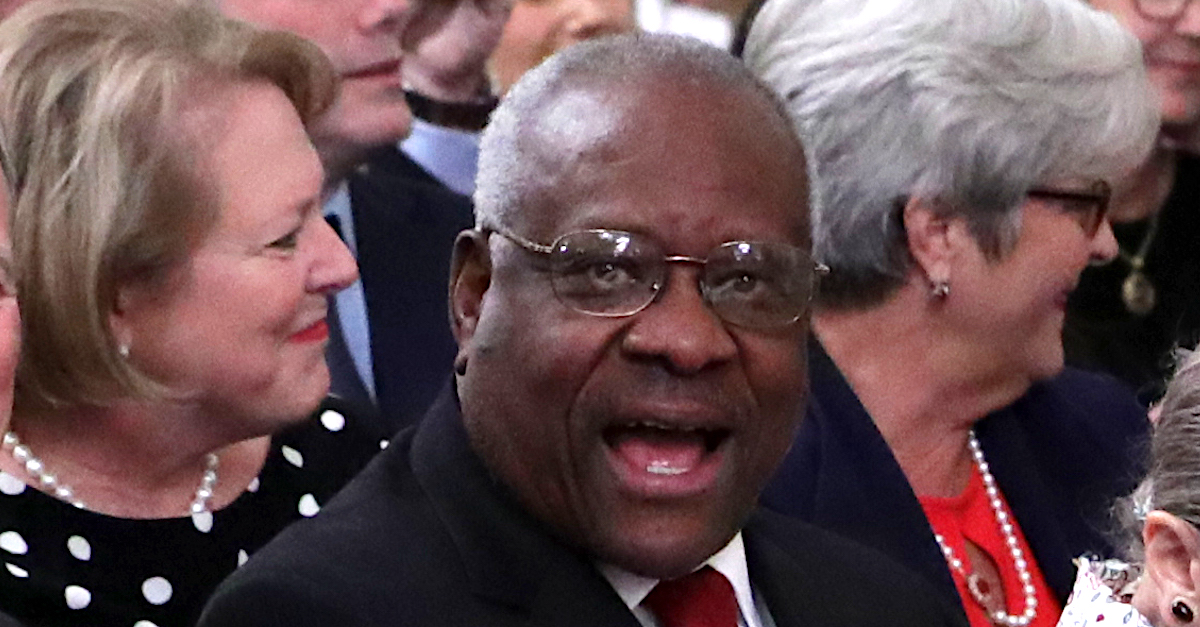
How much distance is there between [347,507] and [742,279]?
46 cm

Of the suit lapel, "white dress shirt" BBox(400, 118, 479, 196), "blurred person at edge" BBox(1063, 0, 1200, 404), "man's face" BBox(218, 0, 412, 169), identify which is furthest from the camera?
"white dress shirt" BBox(400, 118, 479, 196)

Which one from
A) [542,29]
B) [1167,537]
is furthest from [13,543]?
[542,29]

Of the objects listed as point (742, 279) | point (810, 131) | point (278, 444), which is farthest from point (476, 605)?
point (810, 131)

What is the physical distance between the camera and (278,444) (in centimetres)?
293

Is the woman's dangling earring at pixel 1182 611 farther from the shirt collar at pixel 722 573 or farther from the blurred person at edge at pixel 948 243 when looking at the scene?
the blurred person at edge at pixel 948 243

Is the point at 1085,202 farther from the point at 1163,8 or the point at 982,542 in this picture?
the point at 1163,8

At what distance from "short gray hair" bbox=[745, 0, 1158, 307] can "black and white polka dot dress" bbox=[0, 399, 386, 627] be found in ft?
2.87

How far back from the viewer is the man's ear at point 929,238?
307 cm

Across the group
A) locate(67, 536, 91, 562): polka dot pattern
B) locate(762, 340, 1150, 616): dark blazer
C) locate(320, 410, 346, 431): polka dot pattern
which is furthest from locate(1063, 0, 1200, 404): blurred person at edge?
locate(67, 536, 91, 562): polka dot pattern

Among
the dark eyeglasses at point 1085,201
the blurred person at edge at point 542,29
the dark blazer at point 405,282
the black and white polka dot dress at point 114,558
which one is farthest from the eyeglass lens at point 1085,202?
the blurred person at edge at point 542,29

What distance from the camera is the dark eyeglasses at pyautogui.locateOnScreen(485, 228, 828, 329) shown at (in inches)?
85.7

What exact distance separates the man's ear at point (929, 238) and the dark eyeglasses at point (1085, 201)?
128mm

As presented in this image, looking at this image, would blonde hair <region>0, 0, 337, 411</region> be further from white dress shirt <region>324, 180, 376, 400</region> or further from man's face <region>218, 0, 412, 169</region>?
white dress shirt <region>324, 180, 376, 400</region>

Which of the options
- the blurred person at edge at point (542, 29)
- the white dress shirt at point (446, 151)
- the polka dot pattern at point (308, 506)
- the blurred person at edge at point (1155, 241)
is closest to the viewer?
the polka dot pattern at point (308, 506)
